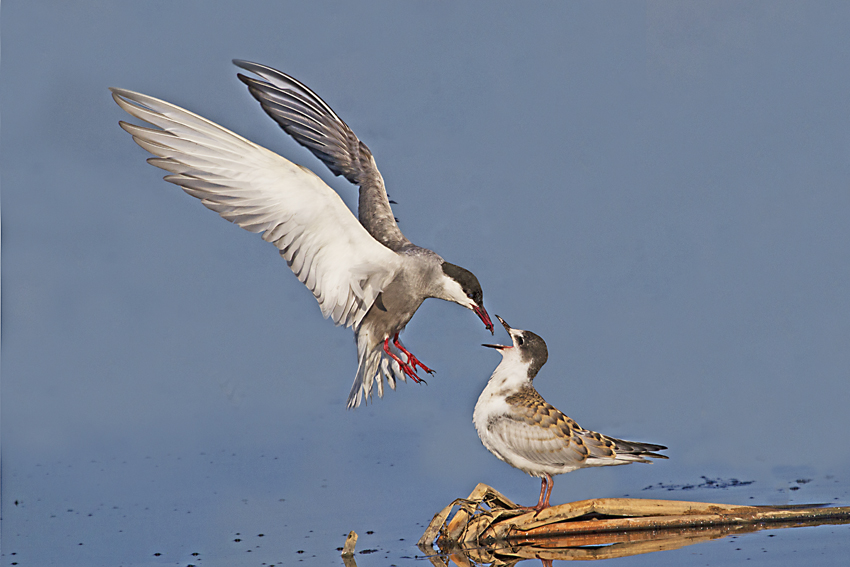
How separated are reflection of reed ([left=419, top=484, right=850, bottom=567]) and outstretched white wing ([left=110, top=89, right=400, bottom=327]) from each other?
1.10m

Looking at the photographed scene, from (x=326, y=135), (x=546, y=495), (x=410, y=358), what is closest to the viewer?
(x=546, y=495)

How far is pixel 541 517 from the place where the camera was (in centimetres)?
450

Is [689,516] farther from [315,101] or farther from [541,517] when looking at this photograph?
[315,101]

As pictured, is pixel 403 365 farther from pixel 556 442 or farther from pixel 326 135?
pixel 326 135

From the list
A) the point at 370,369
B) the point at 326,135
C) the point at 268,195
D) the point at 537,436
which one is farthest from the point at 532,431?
the point at 326,135

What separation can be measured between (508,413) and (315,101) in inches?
74.5

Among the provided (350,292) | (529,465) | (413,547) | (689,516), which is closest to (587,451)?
(529,465)

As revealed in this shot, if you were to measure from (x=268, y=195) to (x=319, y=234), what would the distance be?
0.88 feet

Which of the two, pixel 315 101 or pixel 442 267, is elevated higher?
pixel 315 101

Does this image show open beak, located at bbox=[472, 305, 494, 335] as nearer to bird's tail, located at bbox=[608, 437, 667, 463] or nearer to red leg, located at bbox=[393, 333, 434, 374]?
red leg, located at bbox=[393, 333, 434, 374]

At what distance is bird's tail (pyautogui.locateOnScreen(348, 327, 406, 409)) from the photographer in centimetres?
465

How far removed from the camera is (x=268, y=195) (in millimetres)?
4312

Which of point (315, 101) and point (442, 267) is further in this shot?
point (315, 101)

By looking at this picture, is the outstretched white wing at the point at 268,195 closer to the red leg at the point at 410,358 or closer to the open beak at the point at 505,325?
the red leg at the point at 410,358
